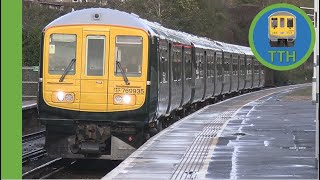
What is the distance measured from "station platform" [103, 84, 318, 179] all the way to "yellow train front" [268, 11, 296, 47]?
2039mm

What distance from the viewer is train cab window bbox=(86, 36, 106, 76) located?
1452cm

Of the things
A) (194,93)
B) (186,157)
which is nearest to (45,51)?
(186,157)

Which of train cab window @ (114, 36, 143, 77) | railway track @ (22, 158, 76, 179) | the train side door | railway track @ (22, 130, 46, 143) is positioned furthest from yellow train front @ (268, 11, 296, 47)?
railway track @ (22, 130, 46, 143)

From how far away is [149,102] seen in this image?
14.6 m

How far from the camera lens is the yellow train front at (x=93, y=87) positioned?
14.4 metres

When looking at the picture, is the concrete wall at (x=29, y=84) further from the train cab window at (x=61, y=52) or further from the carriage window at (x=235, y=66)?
the train cab window at (x=61, y=52)

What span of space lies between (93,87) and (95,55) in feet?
2.25

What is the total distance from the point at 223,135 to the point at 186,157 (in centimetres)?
373

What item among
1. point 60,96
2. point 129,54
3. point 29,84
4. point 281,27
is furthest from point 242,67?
point 281,27

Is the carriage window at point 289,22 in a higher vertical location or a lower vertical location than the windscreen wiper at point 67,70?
higher

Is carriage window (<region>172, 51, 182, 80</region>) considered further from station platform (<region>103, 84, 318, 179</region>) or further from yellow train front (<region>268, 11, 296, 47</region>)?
yellow train front (<region>268, 11, 296, 47</region>)

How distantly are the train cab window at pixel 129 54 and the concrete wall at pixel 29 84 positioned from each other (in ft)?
67.4

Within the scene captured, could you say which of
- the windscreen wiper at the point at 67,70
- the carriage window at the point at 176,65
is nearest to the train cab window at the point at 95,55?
the windscreen wiper at the point at 67,70

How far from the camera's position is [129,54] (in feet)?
48.0
